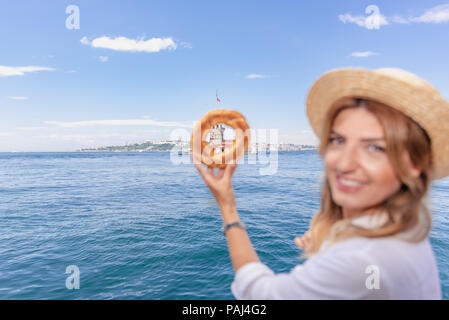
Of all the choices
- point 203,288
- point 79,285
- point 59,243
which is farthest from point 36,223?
point 203,288

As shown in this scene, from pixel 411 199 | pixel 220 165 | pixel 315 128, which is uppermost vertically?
pixel 315 128

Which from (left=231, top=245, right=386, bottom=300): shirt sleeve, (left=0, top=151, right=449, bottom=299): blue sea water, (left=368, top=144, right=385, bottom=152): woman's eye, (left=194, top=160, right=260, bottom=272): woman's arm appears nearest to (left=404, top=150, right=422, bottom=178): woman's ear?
(left=368, top=144, right=385, bottom=152): woman's eye

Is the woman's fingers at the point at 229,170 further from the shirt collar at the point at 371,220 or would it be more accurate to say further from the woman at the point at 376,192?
the shirt collar at the point at 371,220

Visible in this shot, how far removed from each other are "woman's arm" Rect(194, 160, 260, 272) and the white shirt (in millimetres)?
360

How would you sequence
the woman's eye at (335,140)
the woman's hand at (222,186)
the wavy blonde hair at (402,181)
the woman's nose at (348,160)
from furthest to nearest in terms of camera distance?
the woman's hand at (222,186), the woman's eye at (335,140), the woman's nose at (348,160), the wavy blonde hair at (402,181)

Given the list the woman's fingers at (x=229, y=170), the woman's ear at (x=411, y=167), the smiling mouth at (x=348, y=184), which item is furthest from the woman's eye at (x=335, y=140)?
the woman's fingers at (x=229, y=170)

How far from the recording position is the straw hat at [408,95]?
4.46 feet

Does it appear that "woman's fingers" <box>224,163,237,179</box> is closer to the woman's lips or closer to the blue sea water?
the woman's lips

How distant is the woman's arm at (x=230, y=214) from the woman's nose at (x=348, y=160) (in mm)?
666

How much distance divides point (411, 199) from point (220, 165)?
1209 millimetres

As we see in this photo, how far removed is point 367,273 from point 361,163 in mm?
550
